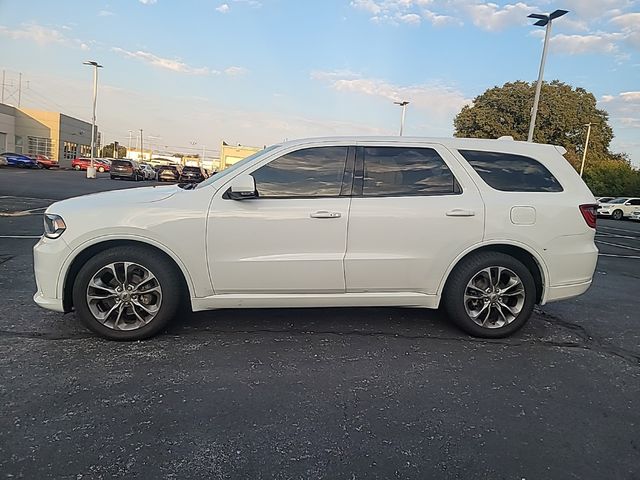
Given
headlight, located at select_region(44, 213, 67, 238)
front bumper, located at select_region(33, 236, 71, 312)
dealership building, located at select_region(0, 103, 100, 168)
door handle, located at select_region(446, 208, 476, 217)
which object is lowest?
front bumper, located at select_region(33, 236, 71, 312)

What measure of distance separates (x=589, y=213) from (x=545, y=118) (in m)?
46.4

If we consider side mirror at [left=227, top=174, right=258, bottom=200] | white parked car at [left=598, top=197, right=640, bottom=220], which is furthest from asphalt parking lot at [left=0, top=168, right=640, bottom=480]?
white parked car at [left=598, top=197, right=640, bottom=220]

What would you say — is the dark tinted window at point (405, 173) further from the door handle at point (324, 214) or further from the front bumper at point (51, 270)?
the front bumper at point (51, 270)

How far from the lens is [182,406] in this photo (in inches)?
113

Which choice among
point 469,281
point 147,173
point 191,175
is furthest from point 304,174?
point 147,173

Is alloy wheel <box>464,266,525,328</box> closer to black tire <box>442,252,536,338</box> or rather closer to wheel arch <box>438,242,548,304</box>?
black tire <box>442,252,536,338</box>

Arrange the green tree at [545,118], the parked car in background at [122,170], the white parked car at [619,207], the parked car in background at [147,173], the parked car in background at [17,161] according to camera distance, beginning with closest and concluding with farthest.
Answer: the white parked car at [619,207] → the parked car in background at [122,170] → the parked car in background at [147,173] → the parked car in background at [17,161] → the green tree at [545,118]

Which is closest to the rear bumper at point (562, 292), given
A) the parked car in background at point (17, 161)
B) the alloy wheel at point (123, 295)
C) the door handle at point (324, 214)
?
the door handle at point (324, 214)

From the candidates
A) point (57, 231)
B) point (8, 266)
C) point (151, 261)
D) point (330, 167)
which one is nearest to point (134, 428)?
point (151, 261)

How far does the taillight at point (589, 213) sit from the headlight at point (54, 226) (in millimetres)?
4423

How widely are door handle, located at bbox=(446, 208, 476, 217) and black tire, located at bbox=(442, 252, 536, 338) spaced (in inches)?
14.6

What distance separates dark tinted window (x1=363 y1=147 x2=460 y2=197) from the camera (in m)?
4.10

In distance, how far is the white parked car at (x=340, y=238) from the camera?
3.79 meters

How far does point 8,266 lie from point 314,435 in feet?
18.1
